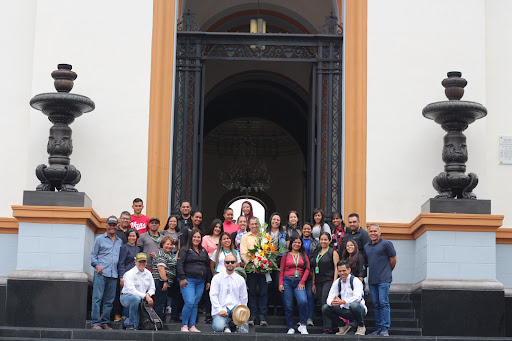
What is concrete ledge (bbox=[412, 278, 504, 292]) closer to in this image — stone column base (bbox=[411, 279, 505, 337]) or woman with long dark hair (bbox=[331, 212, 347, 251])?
stone column base (bbox=[411, 279, 505, 337])

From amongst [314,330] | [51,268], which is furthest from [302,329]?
[51,268]

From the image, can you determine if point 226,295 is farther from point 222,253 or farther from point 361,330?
point 361,330

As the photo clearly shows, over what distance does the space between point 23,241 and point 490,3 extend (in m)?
8.30

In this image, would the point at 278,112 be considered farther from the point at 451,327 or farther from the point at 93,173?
the point at 451,327

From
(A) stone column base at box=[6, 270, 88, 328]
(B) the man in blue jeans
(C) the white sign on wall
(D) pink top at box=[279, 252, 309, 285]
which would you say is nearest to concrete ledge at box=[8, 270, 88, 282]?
(A) stone column base at box=[6, 270, 88, 328]

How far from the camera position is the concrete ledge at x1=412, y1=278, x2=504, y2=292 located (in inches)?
553

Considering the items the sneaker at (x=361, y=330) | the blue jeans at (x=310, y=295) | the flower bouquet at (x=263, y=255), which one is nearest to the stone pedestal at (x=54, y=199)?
the flower bouquet at (x=263, y=255)

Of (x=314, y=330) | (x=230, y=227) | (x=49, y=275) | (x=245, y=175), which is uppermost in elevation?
(x=245, y=175)

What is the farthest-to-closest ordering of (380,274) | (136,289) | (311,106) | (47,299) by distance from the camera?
(311,106) < (47,299) < (380,274) < (136,289)

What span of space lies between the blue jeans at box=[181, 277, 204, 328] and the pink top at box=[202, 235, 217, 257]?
617 mm

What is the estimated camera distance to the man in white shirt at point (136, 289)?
13.1m

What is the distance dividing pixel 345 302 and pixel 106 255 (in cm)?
325

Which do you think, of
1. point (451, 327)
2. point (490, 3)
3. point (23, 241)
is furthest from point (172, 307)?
point (490, 3)

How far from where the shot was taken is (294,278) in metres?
13.6
